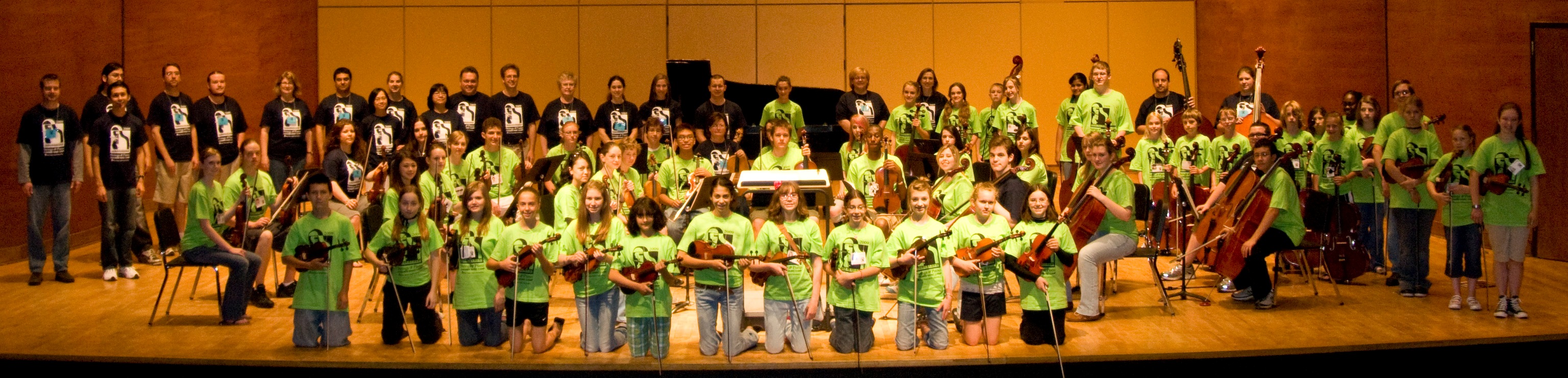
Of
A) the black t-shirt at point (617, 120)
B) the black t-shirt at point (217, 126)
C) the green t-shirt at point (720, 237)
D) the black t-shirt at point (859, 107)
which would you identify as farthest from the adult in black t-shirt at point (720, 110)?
the black t-shirt at point (217, 126)

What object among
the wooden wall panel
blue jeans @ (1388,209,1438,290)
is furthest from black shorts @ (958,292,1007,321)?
the wooden wall panel

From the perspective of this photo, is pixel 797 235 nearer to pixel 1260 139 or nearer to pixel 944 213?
pixel 944 213

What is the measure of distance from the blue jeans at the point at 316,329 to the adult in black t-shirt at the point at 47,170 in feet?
8.95

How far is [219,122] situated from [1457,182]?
7.19 meters

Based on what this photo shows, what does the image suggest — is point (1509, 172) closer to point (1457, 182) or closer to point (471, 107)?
point (1457, 182)

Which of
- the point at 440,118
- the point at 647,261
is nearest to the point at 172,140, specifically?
the point at 440,118

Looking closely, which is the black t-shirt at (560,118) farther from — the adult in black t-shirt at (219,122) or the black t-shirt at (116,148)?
the black t-shirt at (116,148)

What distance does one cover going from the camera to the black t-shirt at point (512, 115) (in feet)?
27.5

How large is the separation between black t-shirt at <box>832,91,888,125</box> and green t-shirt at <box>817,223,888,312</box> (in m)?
2.84

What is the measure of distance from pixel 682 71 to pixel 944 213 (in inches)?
98.6

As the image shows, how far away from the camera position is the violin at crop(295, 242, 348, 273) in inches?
223

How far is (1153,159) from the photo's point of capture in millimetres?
7582

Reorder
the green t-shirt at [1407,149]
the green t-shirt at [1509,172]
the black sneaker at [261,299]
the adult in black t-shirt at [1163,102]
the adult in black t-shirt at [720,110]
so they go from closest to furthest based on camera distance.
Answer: the green t-shirt at [1509,172], the black sneaker at [261,299], the green t-shirt at [1407,149], the adult in black t-shirt at [720,110], the adult in black t-shirt at [1163,102]

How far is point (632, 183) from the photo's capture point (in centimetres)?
716
